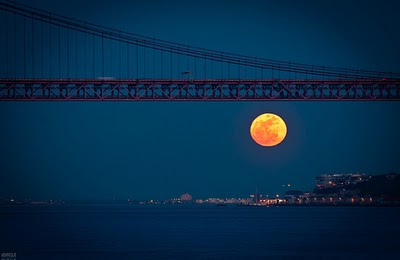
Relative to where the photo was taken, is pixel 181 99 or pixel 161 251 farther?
pixel 181 99

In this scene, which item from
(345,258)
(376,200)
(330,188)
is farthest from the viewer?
(330,188)

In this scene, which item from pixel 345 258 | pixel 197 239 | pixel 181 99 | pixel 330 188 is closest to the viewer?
pixel 345 258

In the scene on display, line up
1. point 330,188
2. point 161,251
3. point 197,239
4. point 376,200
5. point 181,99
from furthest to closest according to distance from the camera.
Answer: point 330,188 → point 376,200 → point 181,99 → point 197,239 → point 161,251

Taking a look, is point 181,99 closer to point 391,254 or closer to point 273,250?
point 273,250

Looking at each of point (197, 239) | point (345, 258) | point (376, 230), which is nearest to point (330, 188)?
point (376, 230)

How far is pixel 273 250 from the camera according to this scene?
182ft

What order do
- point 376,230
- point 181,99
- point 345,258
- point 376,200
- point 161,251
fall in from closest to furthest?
1. point 345,258
2. point 161,251
3. point 181,99
4. point 376,230
5. point 376,200

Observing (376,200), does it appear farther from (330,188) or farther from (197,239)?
(197,239)

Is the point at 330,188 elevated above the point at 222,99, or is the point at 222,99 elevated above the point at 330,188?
the point at 222,99

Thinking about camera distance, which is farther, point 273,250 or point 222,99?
point 222,99

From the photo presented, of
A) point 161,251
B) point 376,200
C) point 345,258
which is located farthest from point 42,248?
point 376,200

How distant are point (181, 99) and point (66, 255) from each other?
2111 cm

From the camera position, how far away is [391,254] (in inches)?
2064

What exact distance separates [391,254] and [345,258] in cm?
363
